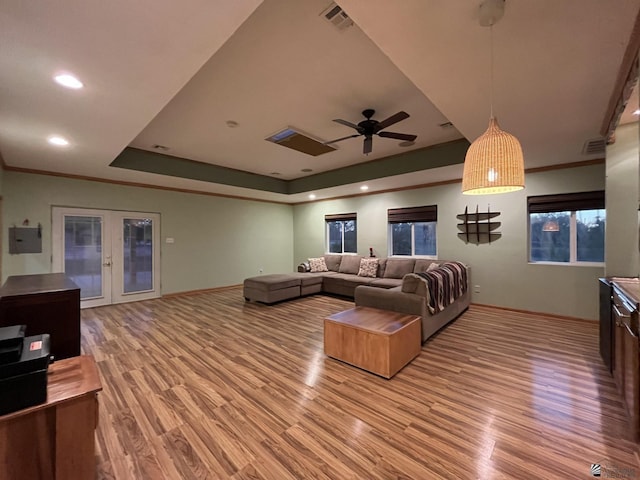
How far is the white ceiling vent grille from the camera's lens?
1816 millimetres

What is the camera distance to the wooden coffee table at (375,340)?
2.57m

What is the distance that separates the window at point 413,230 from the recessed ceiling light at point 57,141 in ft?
19.0

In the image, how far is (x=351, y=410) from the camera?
2.08 m

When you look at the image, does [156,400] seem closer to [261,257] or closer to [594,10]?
[594,10]

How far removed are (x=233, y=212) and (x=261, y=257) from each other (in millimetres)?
1549

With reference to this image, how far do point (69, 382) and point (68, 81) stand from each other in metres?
2.21

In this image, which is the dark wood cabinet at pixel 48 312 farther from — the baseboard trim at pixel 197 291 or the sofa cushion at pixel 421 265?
the sofa cushion at pixel 421 265

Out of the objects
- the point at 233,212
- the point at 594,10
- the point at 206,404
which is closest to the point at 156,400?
the point at 206,404

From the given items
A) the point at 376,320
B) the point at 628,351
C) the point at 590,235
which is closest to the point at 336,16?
the point at 376,320

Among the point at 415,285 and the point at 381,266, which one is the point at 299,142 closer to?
the point at 415,285

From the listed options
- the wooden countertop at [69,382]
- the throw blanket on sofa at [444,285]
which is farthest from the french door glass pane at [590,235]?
the wooden countertop at [69,382]

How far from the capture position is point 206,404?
7.17 feet

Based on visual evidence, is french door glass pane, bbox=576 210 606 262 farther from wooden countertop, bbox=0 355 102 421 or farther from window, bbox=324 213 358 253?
wooden countertop, bbox=0 355 102 421

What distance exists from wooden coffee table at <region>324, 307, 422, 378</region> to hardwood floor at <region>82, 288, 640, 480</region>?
0.12 metres
